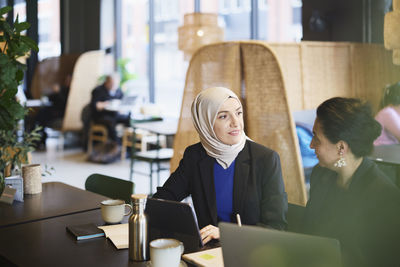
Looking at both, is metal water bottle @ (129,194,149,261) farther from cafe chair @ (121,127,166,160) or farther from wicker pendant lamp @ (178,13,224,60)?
cafe chair @ (121,127,166,160)

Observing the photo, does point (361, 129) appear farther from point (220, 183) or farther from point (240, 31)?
point (240, 31)

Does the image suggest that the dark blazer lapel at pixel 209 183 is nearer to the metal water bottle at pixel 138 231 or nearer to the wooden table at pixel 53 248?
the wooden table at pixel 53 248

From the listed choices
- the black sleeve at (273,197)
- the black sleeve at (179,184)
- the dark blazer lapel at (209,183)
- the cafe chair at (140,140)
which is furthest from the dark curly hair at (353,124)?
the cafe chair at (140,140)

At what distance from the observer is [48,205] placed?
2332 millimetres

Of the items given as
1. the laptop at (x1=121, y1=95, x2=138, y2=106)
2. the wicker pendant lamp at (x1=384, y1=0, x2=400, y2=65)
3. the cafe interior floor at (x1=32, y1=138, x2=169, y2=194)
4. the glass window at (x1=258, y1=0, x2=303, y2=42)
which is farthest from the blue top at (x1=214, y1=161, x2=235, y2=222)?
the laptop at (x1=121, y1=95, x2=138, y2=106)

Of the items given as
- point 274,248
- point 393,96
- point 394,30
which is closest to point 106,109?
point 393,96

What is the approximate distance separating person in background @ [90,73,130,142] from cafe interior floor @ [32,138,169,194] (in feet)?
2.16

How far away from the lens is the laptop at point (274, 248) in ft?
3.45

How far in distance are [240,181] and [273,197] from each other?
0.16 metres

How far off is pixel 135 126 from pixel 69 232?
386cm

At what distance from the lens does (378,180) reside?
5.57 ft

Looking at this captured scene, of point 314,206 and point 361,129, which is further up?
point 361,129

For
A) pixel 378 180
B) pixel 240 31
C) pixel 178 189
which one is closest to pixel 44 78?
pixel 240 31

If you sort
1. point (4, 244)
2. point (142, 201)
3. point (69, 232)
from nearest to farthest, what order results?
point (142, 201) → point (4, 244) → point (69, 232)
